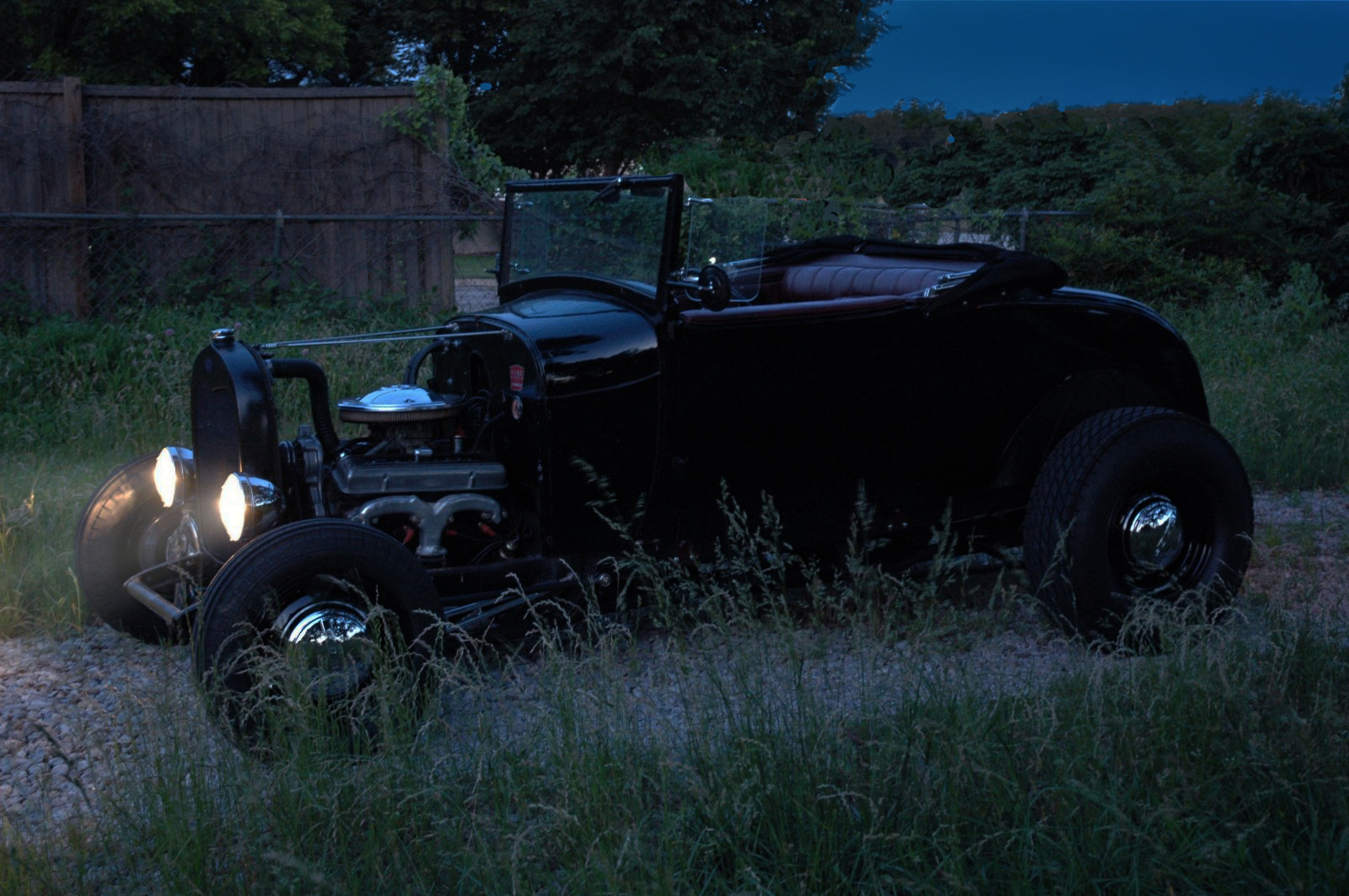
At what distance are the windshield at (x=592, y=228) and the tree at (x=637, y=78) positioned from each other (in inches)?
580

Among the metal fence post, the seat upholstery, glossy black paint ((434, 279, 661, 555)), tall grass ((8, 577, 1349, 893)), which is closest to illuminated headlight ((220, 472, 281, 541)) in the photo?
tall grass ((8, 577, 1349, 893))

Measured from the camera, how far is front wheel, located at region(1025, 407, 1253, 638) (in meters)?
4.16

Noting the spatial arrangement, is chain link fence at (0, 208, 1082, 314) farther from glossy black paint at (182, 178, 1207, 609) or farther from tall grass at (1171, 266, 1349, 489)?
glossy black paint at (182, 178, 1207, 609)

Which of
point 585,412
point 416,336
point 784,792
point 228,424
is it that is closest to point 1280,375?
point 585,412

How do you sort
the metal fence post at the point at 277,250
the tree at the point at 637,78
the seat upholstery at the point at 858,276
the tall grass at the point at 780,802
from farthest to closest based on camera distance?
1. the tree at the point at 637,78
2. the metal fence post at the point at 277,250
3. the seat upholstery at the point at 858,276
4. the tall grass at the point at 780,802

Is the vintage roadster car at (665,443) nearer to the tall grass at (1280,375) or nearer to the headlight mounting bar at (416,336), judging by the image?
the headlight mounting bar at (416,336)

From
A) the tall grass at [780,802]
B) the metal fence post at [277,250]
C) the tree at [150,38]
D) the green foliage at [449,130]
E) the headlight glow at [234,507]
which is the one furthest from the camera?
the tree at [150,38]

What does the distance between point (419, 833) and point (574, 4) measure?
61.0 feet

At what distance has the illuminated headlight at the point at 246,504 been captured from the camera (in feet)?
11.8

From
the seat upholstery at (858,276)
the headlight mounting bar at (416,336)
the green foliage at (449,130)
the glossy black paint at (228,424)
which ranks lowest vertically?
the glossy black paint at (228,424)

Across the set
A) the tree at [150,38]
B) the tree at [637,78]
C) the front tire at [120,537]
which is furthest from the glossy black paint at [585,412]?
the tree at [637,78]

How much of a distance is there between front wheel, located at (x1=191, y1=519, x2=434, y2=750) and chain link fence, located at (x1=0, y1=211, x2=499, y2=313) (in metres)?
6.86

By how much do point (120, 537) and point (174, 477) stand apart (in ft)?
1.31

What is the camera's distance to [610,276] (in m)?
4.22
